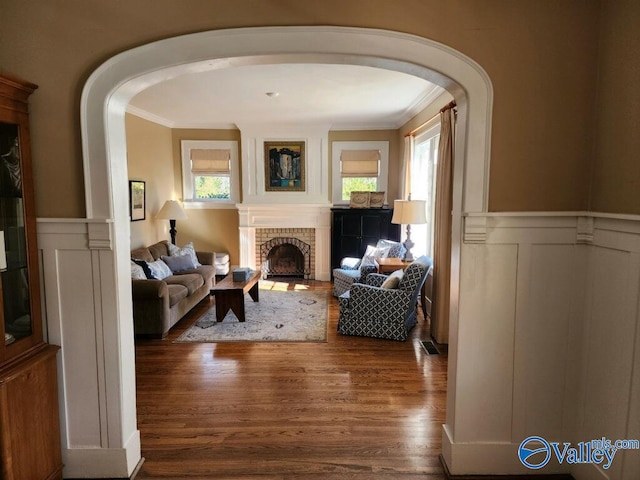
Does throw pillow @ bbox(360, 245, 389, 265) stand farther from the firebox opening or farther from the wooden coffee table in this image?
the wooden coffee table

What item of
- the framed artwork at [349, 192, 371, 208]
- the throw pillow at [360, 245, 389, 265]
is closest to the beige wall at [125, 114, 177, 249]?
the framed artwork at [349, 192, 371, 208]

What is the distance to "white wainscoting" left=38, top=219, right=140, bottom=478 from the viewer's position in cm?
200

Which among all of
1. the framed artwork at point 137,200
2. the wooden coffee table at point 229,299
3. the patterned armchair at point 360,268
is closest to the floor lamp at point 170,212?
the framed artwork at point 137,200

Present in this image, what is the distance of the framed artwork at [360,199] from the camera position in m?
6.67

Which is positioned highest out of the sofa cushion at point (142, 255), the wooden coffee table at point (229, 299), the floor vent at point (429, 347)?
the sofa cushion at point (142, 255)

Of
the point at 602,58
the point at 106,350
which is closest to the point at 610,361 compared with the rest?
the point at 602,58

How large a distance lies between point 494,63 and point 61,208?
2324 millimetres

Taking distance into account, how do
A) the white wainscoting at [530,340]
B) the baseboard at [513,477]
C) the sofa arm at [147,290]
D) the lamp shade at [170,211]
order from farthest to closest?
1. the lamp shade at [170,211]
2. the sofa arm at [147,290]
3. the baseboard at [513,477]
4. the white wainscoting at [530,340]

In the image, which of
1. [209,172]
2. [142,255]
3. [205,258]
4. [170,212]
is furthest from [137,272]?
[209,172]

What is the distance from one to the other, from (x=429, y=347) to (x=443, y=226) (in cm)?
128

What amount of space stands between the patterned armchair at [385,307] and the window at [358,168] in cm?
307

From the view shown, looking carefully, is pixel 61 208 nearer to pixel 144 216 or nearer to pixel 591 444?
pixel 591 444

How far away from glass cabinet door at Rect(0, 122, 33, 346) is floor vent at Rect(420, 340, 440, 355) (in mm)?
3308

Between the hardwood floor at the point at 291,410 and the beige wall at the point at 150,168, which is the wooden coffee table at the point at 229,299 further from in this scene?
the beige wall at the point at 150,168
